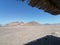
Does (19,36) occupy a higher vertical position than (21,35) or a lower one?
higher

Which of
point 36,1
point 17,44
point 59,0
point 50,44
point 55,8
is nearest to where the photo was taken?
point 59,0

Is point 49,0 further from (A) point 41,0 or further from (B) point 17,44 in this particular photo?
(B) point 17,44

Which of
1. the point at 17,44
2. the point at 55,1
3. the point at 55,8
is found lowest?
the point at 17,44

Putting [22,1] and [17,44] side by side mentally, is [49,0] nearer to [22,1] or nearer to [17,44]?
[22,1]

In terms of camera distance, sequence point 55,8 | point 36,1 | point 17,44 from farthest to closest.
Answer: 1. point 17,44
2. point 55,8
3. point 36,1

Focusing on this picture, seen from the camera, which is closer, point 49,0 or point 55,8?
point 49,0

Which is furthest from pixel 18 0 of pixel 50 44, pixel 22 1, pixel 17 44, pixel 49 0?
pixel 17 44

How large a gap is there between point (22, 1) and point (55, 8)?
174 centimetres

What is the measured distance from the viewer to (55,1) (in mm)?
6246

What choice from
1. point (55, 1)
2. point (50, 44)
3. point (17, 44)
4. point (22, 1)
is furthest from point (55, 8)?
point (17, 44)

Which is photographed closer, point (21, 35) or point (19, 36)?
point (19, 36)

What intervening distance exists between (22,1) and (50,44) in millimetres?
7746

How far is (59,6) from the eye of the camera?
6.72 m

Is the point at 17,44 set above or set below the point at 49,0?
below
